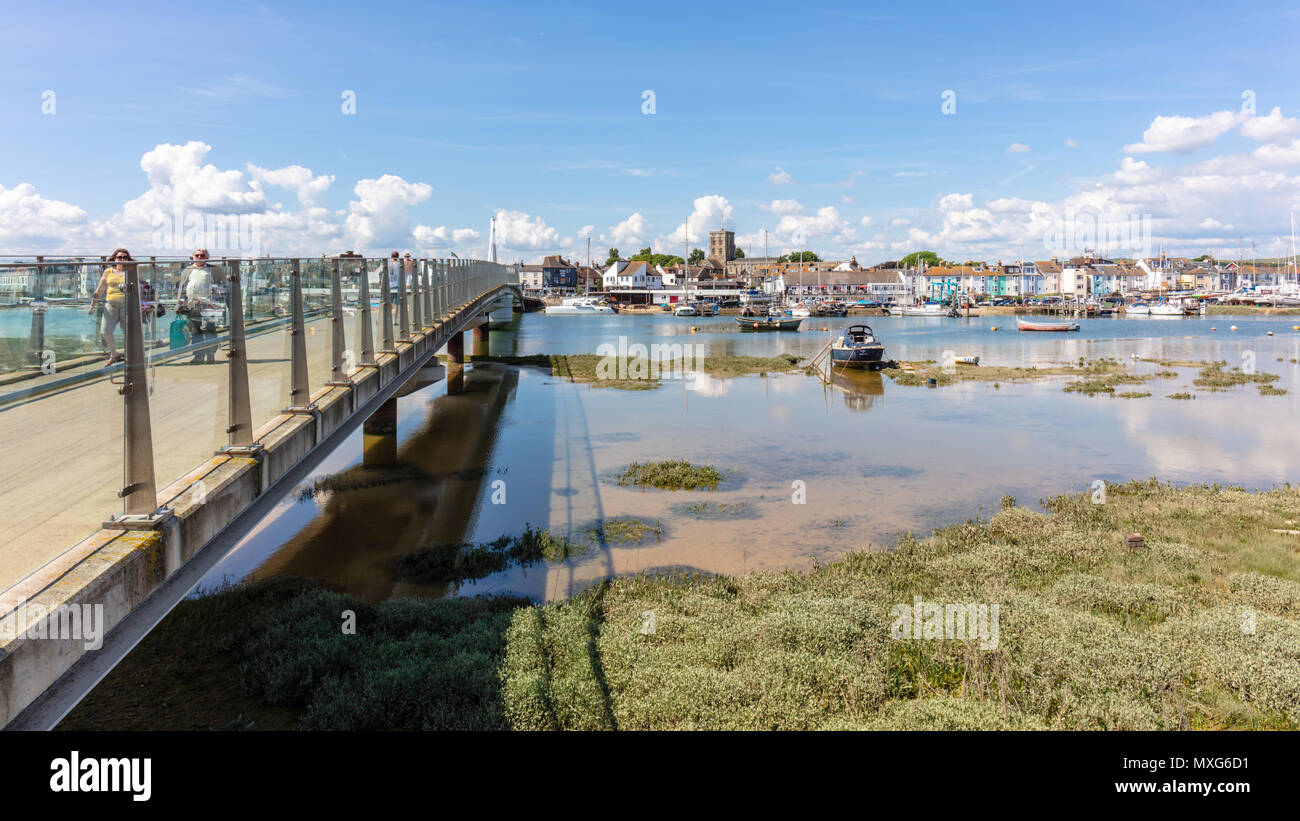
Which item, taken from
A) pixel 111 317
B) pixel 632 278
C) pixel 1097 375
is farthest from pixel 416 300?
pixel 632 278

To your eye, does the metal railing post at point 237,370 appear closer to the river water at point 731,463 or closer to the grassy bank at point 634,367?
the river water at point 731,463

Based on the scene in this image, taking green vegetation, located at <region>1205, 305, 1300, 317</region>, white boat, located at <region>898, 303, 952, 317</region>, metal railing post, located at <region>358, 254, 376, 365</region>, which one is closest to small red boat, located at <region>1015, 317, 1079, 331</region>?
white boat, located at <region>898, 303, 952, 317</region>

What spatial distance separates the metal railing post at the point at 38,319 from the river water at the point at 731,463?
8.15 metres

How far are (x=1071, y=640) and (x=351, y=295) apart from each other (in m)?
10.4

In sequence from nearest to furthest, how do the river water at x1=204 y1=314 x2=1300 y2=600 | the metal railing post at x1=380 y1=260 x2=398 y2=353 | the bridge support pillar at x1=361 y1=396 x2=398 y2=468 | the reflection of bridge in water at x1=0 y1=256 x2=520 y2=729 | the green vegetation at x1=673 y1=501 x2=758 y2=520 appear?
1. the reflection of bridge in water at x1=0 y1=256 x2=520 y2=729
2. the river water at x1=204 y1=314 x2=1300 y2=600
3. the metal railing post at x1=380 y1=260 x2=398 y2=353
4. the green vegetation at x1=673 y1=501 x2=758 y2=520
5. the bridge support pillar at x1=361 y1=396 x2=398 y2=468

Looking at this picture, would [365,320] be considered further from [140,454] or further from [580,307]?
[580,307]

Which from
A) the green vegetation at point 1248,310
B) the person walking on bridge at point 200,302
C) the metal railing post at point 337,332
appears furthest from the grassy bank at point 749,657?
the green vegetation at point 1248,310

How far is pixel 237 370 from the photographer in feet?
26.0

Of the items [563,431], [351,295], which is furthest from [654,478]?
[351,295]

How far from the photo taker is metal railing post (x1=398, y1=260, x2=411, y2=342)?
56.8 ft

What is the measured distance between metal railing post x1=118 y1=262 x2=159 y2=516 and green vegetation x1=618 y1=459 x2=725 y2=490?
569 inches

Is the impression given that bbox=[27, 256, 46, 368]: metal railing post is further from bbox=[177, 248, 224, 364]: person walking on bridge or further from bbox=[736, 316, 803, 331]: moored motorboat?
Answer: bbox=[736, 316, 803, 331]: moored motorboat

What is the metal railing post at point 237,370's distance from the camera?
306 inches
